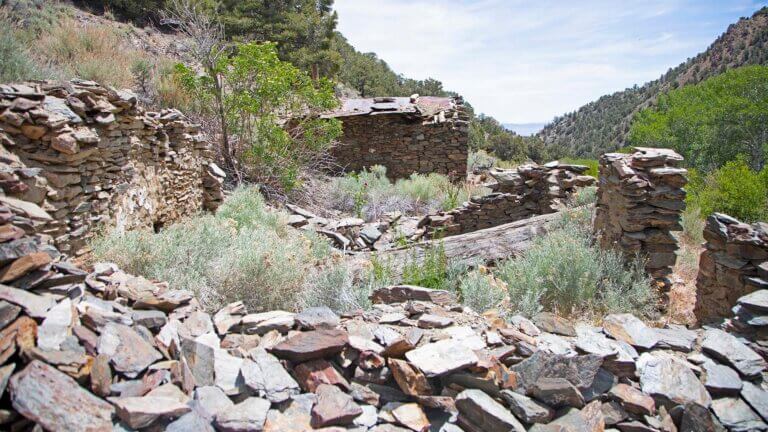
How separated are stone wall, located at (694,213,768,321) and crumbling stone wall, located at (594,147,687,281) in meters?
0.44

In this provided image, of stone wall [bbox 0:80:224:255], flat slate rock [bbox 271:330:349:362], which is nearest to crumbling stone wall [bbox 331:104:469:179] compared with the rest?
stone wall [bbox 0:80:224:255]

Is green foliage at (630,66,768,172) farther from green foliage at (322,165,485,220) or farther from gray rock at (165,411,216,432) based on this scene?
gray rock at (165,411,216,432)

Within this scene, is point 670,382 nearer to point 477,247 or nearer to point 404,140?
point 477,247

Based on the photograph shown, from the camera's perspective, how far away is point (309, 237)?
6508 mm

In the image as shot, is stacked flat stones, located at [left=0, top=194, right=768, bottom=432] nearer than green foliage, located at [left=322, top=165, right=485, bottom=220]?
Yes

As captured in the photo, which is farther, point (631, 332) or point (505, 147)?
point (505, 147)

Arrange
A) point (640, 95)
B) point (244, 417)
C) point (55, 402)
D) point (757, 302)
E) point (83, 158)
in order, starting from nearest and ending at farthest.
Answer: point (55, 402) → point (244, 417) → point (757, 302) → point (83, 158) → point (640, 95)

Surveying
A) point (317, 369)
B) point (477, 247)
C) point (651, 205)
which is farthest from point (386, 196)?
point (317, 369)

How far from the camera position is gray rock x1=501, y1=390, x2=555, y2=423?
2.43m

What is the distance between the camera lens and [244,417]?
7.05 ft

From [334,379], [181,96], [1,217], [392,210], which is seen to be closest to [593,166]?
[392,210]

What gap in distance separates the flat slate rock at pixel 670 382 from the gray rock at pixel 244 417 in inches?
88.1

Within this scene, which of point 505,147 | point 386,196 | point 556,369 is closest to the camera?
point 556,369

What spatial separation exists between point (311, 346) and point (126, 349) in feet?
3.12
